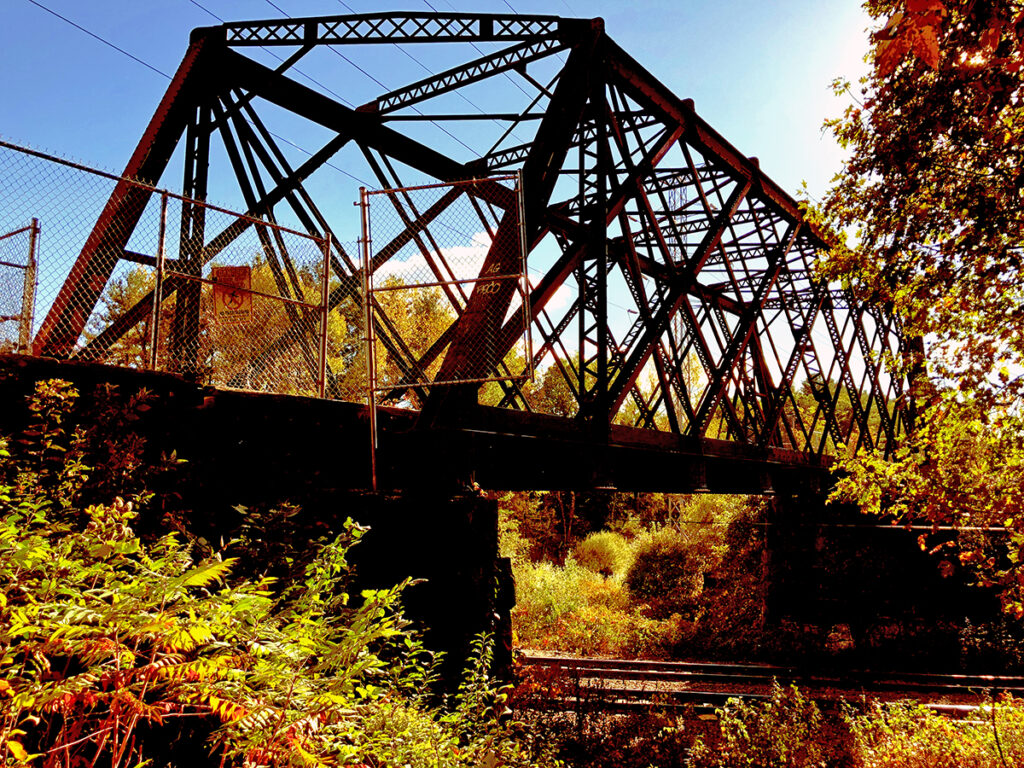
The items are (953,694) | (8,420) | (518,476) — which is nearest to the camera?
(8,420)

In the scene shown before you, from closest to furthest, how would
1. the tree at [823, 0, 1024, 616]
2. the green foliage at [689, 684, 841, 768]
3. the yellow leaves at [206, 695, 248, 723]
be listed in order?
the yellow leaves at [206, 695, 248, 723] < the tree at [823, 0, 1024, 616] < the green foliage at [689, 684, 841, 768]

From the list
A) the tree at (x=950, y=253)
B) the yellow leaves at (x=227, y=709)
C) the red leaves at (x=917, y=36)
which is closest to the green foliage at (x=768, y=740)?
the tree at (x=950, y=253)

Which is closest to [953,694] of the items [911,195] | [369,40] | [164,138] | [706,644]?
[706,644]

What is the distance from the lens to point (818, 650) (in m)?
19.2

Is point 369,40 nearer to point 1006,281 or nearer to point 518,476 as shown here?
point 518,476

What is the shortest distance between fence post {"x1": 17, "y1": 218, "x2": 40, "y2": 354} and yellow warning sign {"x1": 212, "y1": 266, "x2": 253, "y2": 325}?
180cm

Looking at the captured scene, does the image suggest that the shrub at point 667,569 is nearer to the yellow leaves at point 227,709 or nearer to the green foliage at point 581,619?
the green foliage at point 581,619

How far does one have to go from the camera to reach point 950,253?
21.4 ft

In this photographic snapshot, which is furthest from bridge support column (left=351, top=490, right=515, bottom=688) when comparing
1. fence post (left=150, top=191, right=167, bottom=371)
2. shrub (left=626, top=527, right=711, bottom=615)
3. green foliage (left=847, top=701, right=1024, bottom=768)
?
shrub (left=626, top=527, right=711, bottom=615)

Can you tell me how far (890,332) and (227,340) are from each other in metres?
22.6

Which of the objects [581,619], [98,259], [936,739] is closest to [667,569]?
[581,619]

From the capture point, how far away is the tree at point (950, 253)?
5777 millimetres

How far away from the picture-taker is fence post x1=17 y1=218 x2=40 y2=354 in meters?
6.27

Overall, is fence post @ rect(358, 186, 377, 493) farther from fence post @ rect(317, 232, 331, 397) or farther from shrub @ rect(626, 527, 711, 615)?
shrub @ rect(626, 527, 711, 615)
